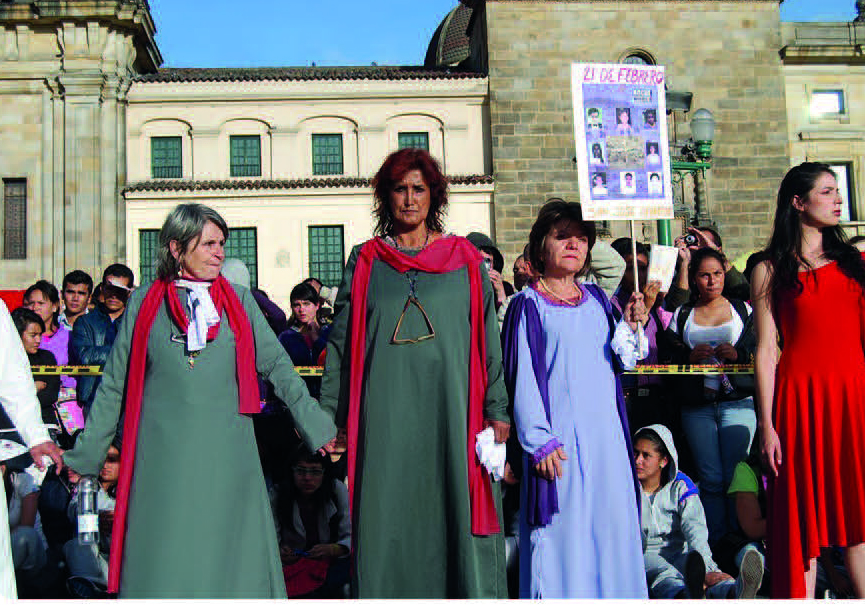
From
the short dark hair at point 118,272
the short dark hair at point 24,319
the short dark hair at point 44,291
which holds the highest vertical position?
the short dark hair at point 118,272

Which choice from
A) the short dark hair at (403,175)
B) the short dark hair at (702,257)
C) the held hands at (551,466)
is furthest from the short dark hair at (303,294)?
the held hands at (551,466)

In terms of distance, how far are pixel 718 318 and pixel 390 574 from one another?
397cm

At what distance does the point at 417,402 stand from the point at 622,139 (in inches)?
95.5

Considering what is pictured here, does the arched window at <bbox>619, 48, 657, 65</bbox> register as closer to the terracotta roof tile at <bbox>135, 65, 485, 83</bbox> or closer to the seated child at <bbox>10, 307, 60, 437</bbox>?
the terracotta roof tile at <bbox>135, 65, 485, 83</bbox>

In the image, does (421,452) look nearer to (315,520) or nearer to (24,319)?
(315,520)

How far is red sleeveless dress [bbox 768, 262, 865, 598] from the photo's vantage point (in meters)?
5.39

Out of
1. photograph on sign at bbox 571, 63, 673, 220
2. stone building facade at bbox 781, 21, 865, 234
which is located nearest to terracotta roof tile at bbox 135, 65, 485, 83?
stone building facade at bbox 781, 21, 865, 234

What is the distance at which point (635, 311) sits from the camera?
19.4 ft

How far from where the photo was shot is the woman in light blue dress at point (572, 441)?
221 inches

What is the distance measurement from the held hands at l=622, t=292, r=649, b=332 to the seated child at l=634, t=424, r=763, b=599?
1633 millimetres

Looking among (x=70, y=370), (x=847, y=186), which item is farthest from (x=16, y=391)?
(x=847, y=186)

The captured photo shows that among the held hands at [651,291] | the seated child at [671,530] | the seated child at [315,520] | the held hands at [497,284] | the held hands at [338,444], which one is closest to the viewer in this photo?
the held hands at [338,444]

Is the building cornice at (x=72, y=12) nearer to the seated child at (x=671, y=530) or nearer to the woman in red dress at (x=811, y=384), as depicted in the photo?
the seated child at (x=671, y=530)

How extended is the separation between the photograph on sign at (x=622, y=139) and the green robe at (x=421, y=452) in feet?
Result: 5.00
